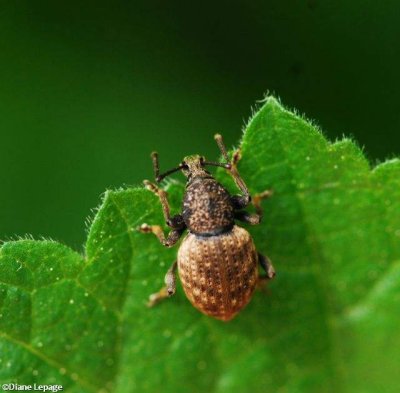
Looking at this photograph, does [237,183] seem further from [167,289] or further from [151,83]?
[151,83]

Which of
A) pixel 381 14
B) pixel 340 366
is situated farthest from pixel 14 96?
pixel 340 366

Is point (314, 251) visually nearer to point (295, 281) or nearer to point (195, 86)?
point (295, 281)

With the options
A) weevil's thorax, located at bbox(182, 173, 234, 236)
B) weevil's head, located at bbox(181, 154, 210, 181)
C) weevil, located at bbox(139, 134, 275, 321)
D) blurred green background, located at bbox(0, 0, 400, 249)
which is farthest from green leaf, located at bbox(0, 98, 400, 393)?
blurred green background, located at bbox(0, 0, 400, 249)

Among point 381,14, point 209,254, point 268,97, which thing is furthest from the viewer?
point 381,14

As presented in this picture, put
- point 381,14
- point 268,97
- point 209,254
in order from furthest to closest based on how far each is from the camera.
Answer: point 381,14 < point 209,254 < point 268,97

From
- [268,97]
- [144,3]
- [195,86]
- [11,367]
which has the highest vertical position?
[144,3]

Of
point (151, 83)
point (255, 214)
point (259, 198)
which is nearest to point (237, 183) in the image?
point (259, 198)

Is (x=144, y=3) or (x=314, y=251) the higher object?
(x=144, y=3)
